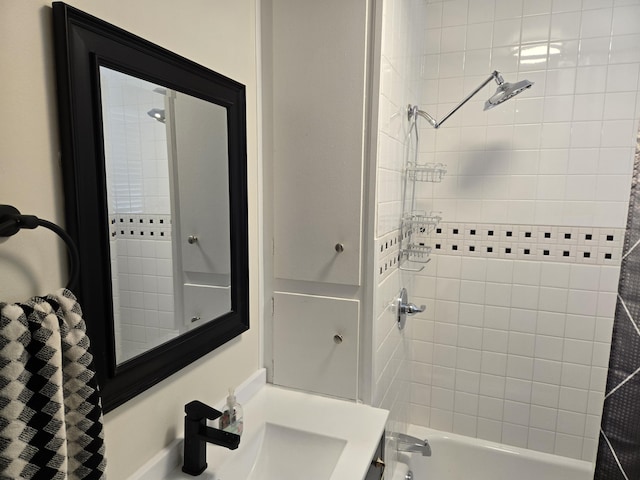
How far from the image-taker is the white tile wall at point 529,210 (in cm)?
189

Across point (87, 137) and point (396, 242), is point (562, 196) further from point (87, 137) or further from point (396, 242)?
point (87, 137)

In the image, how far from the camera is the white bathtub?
6.80 feet

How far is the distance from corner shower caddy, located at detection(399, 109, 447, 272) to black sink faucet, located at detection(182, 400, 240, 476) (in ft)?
→ 3.64

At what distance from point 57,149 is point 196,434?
0.72 meters

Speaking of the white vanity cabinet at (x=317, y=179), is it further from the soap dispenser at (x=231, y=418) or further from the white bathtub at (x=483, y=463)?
the white bathtub at (x=483, y=463)

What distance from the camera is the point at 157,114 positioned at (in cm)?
99

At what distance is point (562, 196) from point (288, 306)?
1408mm

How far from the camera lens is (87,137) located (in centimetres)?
79

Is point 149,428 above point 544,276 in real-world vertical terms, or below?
below

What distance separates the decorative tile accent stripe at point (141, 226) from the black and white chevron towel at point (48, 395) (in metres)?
0.20

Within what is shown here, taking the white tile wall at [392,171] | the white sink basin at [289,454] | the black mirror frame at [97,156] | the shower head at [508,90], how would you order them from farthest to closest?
the shower head at [508,90], the white tile wall at [392,171], the white sink basin at [289,454], the black mirror frame at [97,156]

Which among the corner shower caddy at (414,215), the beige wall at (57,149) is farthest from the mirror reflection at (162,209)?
the corner shower caddy at (414,215)

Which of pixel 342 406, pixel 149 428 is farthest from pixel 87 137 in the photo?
pixel 342 406

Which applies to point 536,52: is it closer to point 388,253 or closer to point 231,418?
point 388,253
